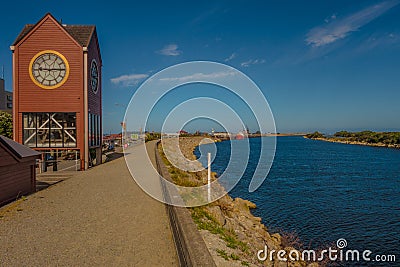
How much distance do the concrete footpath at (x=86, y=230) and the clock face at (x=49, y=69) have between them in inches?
326

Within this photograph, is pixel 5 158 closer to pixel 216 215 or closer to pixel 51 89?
pixel 216 215

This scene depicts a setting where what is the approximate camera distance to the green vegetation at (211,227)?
6560 millimetres

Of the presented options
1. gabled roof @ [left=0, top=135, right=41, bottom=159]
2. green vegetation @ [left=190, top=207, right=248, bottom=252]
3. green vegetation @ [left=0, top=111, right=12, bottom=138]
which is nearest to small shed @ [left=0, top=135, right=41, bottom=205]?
gabled roof @ [left=0, top=135, right=41, bottom=159]

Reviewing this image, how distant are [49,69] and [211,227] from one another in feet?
48.7

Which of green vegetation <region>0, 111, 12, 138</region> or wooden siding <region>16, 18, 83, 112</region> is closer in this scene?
wooden siding <region>16, 18, 83, 112</region>

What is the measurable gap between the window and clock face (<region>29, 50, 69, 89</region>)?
1.83 meters

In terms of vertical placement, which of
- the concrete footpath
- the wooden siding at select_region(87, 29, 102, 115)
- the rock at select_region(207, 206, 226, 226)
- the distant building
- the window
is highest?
the distant building

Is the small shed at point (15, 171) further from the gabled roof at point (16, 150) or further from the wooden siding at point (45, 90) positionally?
the wooden siding at point (45, 90)

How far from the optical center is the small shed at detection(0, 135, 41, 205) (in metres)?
9.30

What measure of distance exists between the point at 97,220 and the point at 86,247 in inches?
74.3

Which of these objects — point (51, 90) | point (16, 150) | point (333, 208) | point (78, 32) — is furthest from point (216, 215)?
point (78, 32)

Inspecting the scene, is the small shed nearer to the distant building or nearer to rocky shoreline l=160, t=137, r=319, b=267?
rocky shoreline l=160, t=137, r=319, b=267

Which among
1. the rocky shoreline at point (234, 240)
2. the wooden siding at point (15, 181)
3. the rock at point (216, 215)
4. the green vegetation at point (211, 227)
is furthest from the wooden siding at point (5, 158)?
the rock at point (216, 215)

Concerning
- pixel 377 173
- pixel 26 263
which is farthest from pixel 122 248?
pixel 377 173
